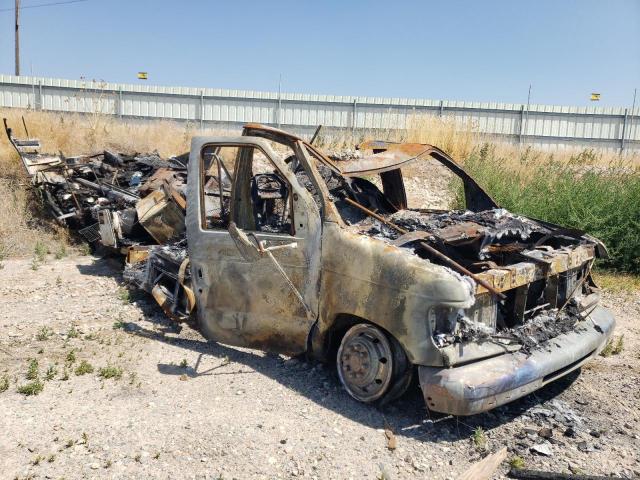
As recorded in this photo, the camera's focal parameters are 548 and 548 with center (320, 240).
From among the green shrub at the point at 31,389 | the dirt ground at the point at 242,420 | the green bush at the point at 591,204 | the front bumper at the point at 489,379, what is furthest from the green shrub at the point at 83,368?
the green bush at the point at 591,204

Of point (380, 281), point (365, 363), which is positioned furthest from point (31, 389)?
point (380, 281)

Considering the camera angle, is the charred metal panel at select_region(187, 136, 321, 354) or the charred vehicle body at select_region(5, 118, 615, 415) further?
the charred metal panel at select_region(187, 136, 321, 354)

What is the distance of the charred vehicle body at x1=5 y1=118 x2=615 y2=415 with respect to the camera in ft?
11.2

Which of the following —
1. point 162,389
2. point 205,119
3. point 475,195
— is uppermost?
point 205,119

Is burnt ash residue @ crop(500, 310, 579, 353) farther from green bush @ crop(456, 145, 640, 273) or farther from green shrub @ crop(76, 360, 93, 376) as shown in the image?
green bush @ crop(456, 145, 640, 273)

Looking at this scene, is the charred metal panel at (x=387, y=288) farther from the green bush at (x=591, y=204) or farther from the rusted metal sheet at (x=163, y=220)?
the green bush at (x=591, y=204)

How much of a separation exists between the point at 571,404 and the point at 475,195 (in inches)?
84.1

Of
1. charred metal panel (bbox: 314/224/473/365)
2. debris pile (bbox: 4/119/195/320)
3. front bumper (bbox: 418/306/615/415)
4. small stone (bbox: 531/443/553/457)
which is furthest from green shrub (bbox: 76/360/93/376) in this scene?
small stone (bbox: 531/443/553/457)

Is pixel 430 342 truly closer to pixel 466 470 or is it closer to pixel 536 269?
pixel 466 470

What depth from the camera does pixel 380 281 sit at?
3.59 metres

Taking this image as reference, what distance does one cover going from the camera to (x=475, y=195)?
212 inches

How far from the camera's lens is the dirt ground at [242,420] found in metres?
3.17

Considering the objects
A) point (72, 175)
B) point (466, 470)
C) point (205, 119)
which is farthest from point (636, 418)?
point (205, 119)

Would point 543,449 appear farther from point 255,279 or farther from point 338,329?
point 255,279
